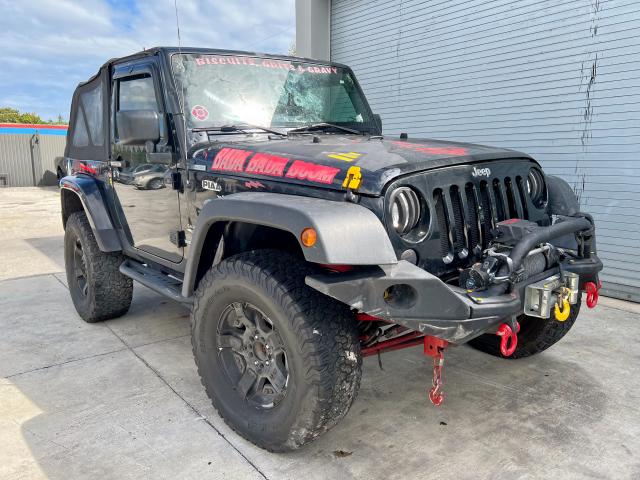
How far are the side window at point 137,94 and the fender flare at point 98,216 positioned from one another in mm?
707

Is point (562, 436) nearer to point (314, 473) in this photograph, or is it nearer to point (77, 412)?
point (314, 473)

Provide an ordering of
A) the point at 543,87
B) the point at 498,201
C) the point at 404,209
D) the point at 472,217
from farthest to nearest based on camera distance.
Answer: the point at 543,87, the point at 498,201, the point at 472,217, the point at 404,209

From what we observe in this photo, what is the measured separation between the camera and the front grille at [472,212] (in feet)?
7.87

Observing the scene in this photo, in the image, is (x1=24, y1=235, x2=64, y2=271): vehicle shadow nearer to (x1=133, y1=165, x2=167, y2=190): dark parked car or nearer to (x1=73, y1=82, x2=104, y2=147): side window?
(x1=73, y1=82, x2=104, y2=147): side window

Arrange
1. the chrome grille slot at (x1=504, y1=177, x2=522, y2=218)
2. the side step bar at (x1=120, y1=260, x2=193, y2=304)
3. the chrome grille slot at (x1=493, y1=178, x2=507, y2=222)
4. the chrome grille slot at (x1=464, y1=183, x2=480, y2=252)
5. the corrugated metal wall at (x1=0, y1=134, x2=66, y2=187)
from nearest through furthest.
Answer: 1. the chrome grille slot at (x1=464, y1=183, x2=480, y2=252)
2. the chrome grille slot at (x1=493, y1=178, x2=507, y2=222)
3. the chrome grille slot at (x1=504, y1=177, x2=522, y2=218)
4. the side step bar at (x1=120, y1=260, x2=193, y2=304)
5. the corrugated metal wall at (x1=0, y1=134, x2=66, y2=187)

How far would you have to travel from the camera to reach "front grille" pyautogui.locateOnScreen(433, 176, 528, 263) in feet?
7.87

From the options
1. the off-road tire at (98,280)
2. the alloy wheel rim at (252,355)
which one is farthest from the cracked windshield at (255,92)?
the off-road tire at (98,280)

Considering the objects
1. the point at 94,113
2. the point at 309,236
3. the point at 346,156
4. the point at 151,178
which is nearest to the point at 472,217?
the point at 346,156

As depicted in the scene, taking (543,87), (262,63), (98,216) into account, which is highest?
(543,87)

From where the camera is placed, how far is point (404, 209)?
2264 mm

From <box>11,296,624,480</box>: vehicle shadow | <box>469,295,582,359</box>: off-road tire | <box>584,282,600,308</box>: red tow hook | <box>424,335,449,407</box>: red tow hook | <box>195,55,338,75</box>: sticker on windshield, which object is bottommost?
<box>11,296,624,480</box>: vehicle shadow

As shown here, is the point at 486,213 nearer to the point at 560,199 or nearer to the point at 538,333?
the point at 560,199

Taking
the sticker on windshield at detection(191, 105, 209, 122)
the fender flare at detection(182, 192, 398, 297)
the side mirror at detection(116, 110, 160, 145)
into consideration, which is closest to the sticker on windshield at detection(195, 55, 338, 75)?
the sticker on windshield at detection(191, 105, 209, 122)

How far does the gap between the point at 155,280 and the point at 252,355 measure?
4.10 ft
